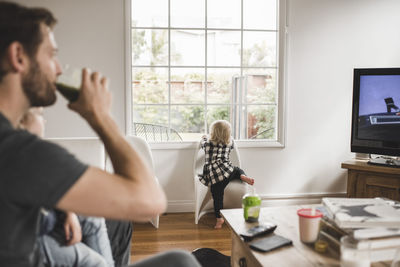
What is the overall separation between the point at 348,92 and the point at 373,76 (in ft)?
1.77

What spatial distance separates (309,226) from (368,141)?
7.34 feet

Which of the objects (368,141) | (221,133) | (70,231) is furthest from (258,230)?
(368,141)

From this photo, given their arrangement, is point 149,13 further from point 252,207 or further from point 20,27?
point 20,27

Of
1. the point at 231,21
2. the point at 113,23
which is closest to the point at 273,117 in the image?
the point at 231,21

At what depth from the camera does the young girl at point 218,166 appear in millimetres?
3482

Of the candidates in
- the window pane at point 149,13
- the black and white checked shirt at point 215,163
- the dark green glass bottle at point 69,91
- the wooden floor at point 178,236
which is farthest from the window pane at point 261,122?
the dark green glass bottle at point 69,91

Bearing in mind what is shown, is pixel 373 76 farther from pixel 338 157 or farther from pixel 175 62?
pixel 175 62

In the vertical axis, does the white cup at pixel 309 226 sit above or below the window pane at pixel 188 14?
below

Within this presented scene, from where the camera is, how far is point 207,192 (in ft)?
12.1

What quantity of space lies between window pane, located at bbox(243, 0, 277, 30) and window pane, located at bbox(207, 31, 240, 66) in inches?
6.6

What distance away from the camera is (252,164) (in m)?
4.01

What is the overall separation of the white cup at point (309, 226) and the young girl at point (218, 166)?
168 centimetres

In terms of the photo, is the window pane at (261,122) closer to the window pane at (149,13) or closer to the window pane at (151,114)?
the window pane at (151,114)

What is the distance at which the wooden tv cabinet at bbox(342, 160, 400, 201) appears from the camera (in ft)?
11.0
